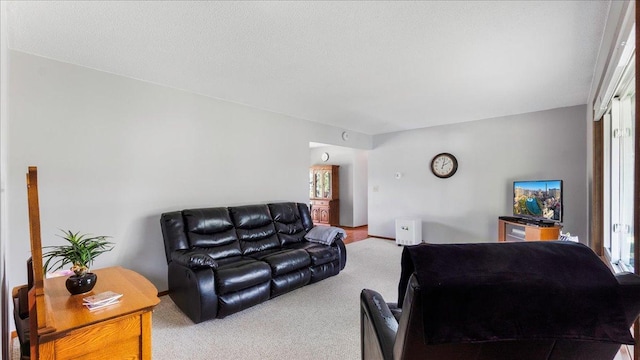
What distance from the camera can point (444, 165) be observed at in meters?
5.42

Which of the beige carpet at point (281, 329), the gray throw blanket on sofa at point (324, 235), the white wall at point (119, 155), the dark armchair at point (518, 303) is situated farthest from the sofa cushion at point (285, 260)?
the dark armchair at point (518, 303)

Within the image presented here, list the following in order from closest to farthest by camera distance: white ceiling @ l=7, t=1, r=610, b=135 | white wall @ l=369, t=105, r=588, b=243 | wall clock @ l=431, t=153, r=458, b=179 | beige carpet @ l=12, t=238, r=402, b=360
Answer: white ceiling @ l=7, t=1, r=610, b=135 → beige carpet @ l=12, t=238, r=402, b=360 → white wall @ l=369, t=105, r=588, b=243 → wall clock @ l=431, t=153, r=458, b=179

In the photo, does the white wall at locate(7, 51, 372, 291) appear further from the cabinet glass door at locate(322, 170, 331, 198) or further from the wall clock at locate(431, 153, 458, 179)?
the cabinet glass door at locate(322, 170, 331, 198)

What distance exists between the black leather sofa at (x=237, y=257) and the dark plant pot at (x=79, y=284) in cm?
91

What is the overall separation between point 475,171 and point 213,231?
447 cm

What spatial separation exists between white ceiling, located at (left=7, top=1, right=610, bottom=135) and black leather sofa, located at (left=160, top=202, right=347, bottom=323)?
1.55 metres

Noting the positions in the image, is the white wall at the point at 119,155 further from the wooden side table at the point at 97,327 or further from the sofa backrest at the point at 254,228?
the wooden side table at the point at 97,327

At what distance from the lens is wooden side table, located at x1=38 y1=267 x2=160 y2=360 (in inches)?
48.7

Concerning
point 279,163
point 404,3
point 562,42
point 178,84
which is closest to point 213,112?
point 178,84

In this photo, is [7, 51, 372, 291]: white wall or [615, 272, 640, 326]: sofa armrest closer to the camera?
[615, 272, 640, 326]: sofa armrest

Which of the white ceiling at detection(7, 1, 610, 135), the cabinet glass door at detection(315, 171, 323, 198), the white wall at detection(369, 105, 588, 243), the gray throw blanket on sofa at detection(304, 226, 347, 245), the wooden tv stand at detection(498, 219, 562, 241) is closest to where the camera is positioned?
the white ceiling at detection(7, 1, 610, 135)

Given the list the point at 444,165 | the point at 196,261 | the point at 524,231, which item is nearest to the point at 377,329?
the point at 196,261

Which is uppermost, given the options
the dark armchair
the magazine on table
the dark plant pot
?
the dark armchair

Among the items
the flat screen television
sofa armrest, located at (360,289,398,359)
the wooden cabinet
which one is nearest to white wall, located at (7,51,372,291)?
sofa armrest, located at (360,289,398,359)
